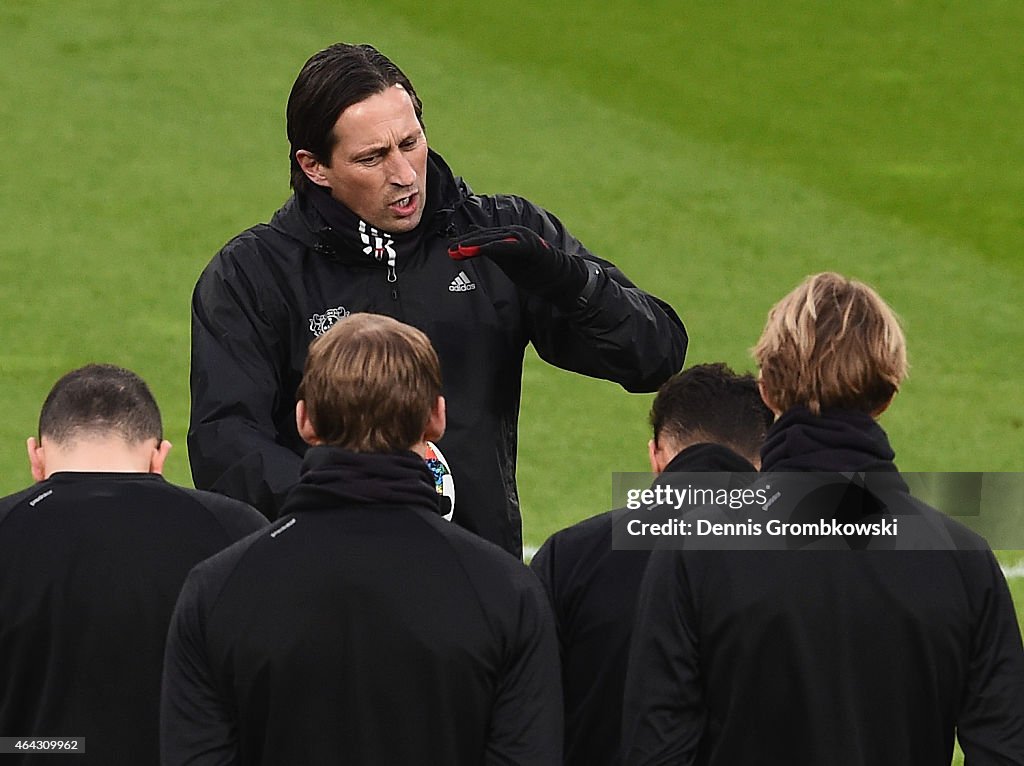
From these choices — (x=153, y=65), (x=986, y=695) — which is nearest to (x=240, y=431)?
(x=986, y=695)

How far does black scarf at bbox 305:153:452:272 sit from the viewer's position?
13.1 ft

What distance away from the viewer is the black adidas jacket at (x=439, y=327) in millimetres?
3920

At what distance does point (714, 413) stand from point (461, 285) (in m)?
0.65

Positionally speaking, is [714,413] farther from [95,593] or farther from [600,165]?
[600,165]

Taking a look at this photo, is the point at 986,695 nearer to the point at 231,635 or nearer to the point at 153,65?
the point at 231,635

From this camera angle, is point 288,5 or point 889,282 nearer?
point 889,282

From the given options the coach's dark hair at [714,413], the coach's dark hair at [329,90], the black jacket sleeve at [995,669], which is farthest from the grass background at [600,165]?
the black jacket sleeve at [995,669]

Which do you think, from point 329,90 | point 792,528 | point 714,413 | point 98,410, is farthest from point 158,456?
point 792,528

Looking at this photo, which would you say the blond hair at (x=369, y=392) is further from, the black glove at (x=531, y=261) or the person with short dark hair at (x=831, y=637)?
the black glove at (x=531, y=261)

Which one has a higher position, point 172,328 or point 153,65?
point 153,65

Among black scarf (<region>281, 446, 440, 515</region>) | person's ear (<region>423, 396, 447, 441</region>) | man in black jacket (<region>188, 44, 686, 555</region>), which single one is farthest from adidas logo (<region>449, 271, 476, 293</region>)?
black scarf (<region>281, 446, 440, 515</region>)

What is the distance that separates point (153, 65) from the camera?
12.6 metres

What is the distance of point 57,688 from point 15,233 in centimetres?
784

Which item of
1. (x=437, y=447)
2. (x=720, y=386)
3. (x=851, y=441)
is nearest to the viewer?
(x=851, y=441)
